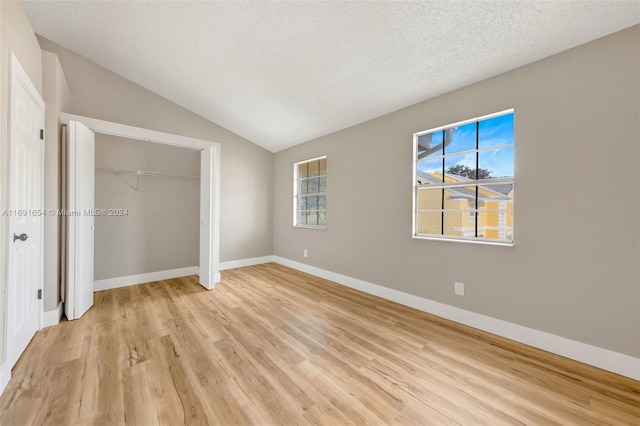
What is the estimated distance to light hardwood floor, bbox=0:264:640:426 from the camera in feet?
4.64

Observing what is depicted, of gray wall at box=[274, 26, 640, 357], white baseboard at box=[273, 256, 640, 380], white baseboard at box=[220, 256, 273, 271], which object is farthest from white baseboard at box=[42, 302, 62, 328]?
gray wall at box=[274, 26, 640, 357]

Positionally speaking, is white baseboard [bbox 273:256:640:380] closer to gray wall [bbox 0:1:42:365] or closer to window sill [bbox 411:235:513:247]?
window sill [bbox 411:235:513:247]

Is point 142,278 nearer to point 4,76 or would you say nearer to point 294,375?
point 4,76

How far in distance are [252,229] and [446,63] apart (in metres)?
4.20

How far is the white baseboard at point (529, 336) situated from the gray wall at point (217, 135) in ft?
9.19

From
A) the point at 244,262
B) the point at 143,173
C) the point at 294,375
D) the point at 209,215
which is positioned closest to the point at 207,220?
the point at 209,215

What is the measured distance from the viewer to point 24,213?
199 cm

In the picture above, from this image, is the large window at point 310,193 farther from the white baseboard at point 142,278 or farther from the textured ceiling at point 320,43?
the white baseboard at point 142,278

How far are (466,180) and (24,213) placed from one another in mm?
4061

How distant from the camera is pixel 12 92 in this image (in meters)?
1.72

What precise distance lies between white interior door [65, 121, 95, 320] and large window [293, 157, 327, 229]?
9.94 ft

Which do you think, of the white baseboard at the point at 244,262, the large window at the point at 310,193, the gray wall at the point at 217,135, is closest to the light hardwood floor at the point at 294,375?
the white baseboard at the point at 244,262

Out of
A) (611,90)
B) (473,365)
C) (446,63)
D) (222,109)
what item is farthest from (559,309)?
(222,109)

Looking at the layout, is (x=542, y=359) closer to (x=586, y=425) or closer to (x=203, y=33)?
(x=586, y=425)
